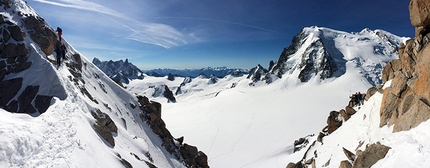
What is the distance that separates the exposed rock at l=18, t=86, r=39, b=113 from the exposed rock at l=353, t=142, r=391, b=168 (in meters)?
23.1

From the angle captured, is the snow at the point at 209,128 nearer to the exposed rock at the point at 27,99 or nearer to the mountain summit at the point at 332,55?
the exposed rock at the point at 27,99

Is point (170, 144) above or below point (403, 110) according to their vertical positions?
above

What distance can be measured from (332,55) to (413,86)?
89664mm

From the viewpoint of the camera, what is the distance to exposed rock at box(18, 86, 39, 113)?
57.4 feet

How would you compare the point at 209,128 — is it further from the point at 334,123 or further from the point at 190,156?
the point at 334,123

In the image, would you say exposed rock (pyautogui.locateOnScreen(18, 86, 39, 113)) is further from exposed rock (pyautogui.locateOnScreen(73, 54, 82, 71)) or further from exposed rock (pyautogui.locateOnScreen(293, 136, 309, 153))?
exposed rock (pyautogui.locateOnScreen(293, 136, 309, 153))

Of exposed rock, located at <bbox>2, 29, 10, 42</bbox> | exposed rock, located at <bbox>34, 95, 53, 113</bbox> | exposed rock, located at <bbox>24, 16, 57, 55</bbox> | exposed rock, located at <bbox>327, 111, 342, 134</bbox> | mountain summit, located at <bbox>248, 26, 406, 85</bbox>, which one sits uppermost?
mountain summit, located at <bbox>248, 26, 406, 85</bbox>

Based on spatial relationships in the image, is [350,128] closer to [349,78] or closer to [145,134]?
[145,134]

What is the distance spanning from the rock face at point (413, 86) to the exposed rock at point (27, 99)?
83.7 feet

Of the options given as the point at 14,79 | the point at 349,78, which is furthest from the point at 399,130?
the point at 349,78

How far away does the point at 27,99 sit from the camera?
18.1 meters

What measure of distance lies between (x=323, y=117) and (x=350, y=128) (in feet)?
105

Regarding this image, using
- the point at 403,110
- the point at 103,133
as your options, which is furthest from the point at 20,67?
the point at 403,110

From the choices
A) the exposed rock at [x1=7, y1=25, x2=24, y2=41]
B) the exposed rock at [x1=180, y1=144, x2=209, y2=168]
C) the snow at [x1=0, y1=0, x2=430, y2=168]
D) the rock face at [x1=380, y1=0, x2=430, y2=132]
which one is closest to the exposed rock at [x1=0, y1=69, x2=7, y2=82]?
the snow at [x1=0, y1=0, x2=430, y2=168]
